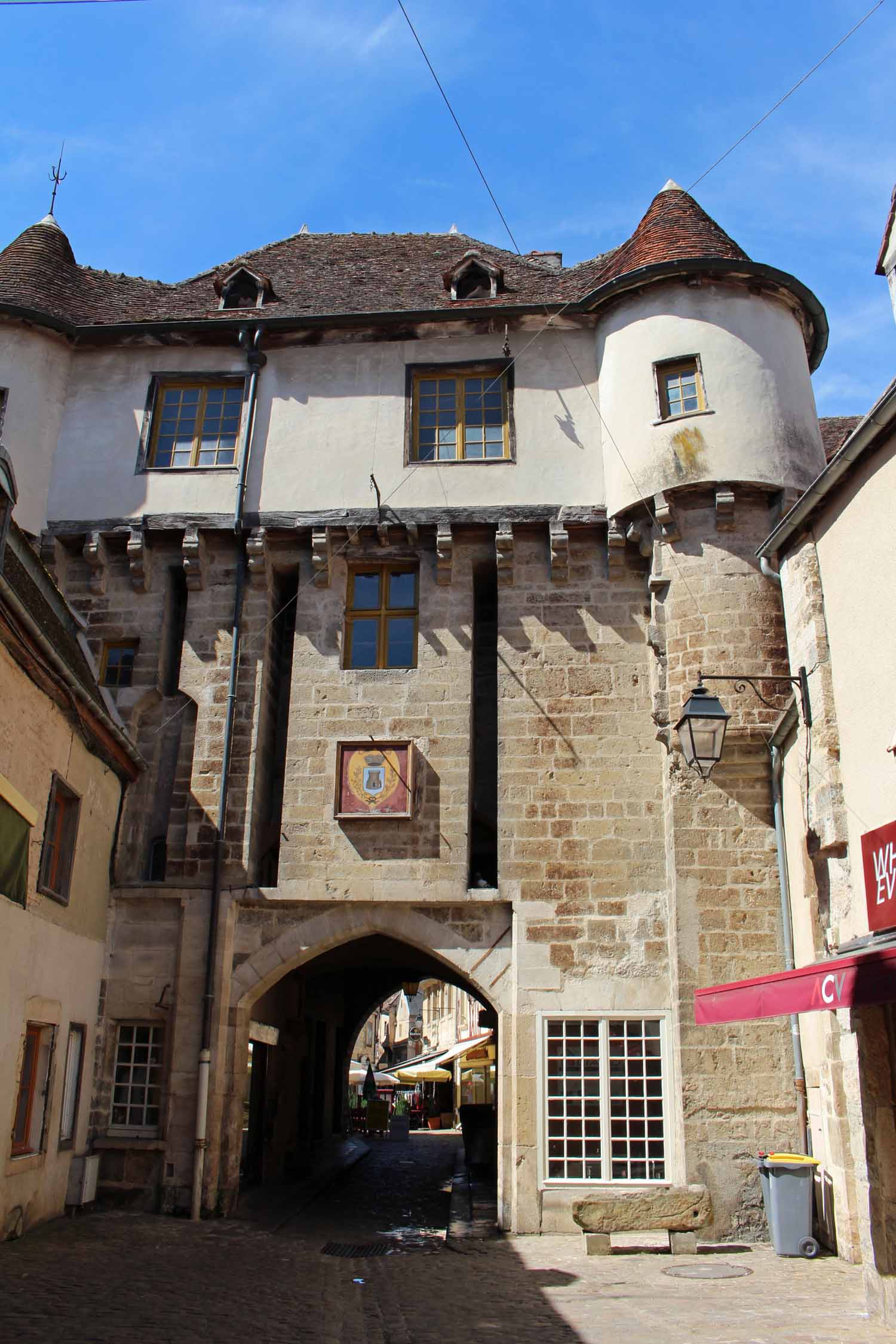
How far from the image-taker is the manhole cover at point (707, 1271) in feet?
27.0

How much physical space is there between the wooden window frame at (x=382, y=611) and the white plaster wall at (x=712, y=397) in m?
2.44

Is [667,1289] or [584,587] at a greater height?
[584,587]

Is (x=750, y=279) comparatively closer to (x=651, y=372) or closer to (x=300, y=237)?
(x=651, y=372)

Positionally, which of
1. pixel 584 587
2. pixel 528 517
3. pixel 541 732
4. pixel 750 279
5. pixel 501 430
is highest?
pixel 750 279

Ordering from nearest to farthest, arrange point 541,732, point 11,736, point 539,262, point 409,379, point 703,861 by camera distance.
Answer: point 11,736 → point 703,861 → point 541,732 → point 409,379 → point 539,262

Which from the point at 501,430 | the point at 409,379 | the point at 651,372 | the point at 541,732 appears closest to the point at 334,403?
the point at 409,379

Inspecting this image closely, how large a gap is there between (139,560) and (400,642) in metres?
3.20

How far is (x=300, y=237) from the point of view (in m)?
17.1

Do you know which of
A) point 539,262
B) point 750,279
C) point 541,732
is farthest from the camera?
point 539,262

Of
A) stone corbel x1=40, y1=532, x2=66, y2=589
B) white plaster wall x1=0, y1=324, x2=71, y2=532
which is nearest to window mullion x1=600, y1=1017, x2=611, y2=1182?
stone corbel x1=40, y1=532, x2=66, y2=589

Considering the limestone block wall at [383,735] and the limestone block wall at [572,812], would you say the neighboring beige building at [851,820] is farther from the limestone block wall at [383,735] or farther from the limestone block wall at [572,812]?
the limestone block wall at [383,735]

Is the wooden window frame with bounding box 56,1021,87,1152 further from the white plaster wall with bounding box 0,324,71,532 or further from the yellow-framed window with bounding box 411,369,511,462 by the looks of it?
the yellow-framed window with bounding box 411,369,511,462

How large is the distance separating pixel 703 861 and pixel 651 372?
5.56m

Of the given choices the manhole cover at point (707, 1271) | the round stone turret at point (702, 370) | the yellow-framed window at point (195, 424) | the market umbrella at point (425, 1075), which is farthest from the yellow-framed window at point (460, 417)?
the market umbrella at point (425, 1075)
